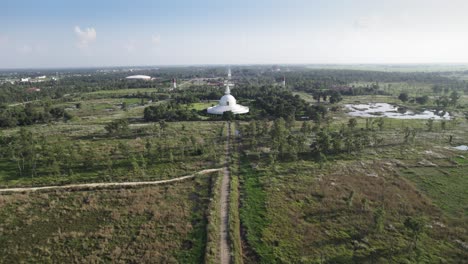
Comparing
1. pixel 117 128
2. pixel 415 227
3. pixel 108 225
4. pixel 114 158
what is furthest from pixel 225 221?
pixel 117 128

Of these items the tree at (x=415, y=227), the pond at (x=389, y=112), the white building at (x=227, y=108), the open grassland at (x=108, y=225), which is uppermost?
the white building at (x=227, y=108)

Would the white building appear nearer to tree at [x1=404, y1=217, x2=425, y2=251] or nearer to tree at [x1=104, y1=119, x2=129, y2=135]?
tree at [x1=104, y1=119, x2=129, y2=135]

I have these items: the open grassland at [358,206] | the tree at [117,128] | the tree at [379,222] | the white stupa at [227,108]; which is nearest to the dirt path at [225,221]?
the open grassland at [358,206]

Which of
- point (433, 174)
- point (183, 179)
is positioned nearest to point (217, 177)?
point (183, 179)

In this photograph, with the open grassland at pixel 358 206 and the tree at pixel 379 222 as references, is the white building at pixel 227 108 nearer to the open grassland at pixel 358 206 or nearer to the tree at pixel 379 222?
the open grassland at pixel 358 206

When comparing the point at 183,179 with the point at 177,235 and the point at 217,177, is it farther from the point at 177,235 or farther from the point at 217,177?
the point at 177,235

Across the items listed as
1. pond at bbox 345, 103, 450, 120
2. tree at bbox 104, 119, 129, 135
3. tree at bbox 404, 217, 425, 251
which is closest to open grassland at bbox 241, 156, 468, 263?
tree at bbox 404, 217, 425, 251

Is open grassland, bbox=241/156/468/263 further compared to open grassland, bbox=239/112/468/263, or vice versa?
open grassland, bbox=239/112/468/263
